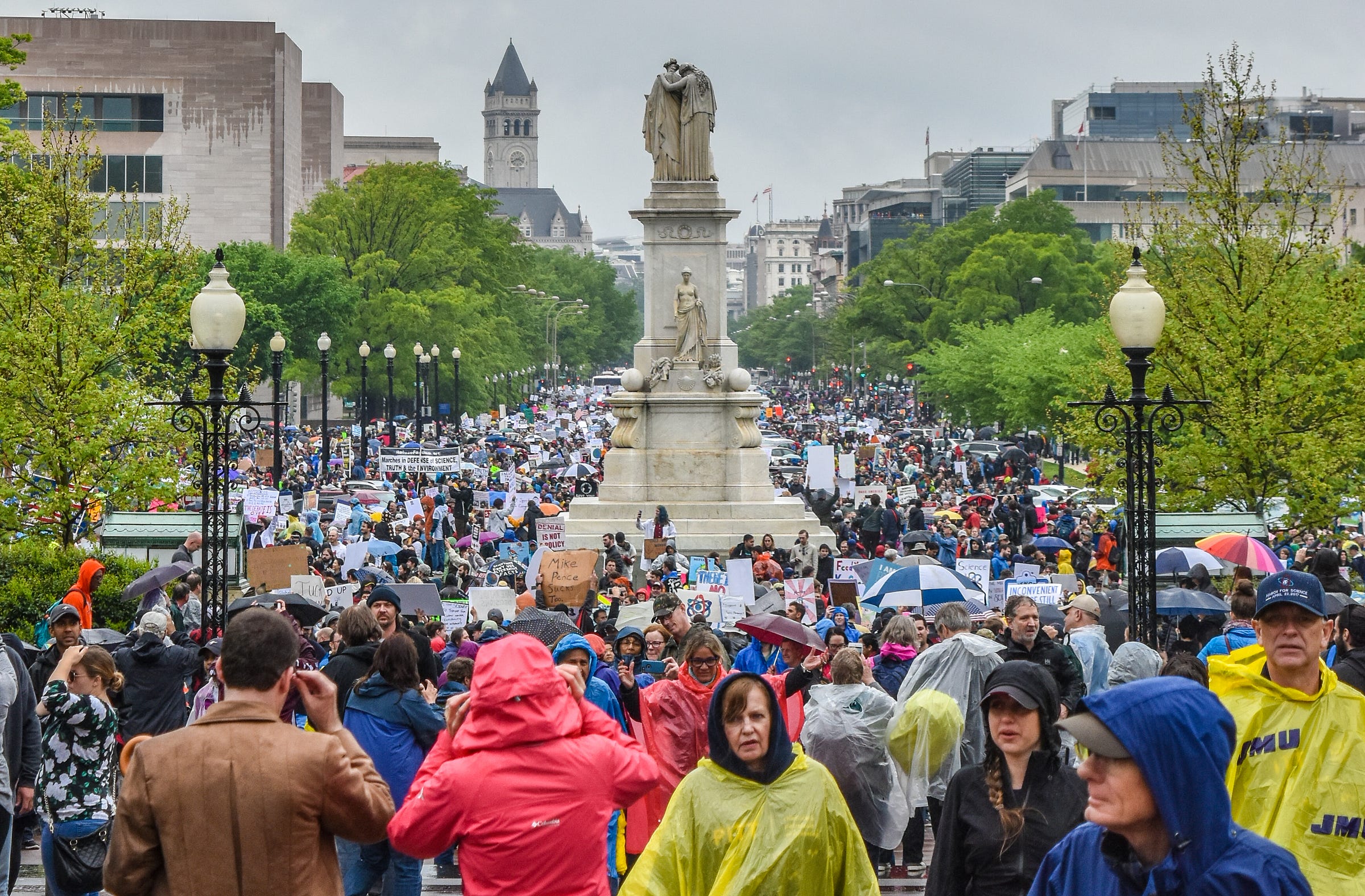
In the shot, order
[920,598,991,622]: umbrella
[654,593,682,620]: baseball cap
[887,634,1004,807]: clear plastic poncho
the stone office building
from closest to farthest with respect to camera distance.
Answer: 1. [887,634,1004,807]: clear plastic poncho
2. [654,593,682,620]: baseball cap
3. [920,598,991,622]: umbrella
4. the stone office building

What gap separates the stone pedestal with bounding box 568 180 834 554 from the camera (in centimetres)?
3381

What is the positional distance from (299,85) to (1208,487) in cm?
8014

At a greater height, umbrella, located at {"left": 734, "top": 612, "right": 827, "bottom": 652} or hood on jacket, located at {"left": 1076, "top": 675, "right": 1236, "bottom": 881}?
hood on jacket, located at {"left": 1076, "top": 675, "right": 1236, "bottom": 881}

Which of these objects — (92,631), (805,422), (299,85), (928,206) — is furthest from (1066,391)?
(928,206)

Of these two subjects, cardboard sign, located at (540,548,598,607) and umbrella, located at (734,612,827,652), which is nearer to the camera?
umbrella, located at (734,612,827,652)

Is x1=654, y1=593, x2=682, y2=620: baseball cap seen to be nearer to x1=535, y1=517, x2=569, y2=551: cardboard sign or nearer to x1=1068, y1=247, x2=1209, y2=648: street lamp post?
x1=1068, y1=247, x2=1209, y2=648: street lamp post

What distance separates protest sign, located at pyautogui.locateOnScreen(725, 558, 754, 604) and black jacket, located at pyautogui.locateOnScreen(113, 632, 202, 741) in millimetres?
10606

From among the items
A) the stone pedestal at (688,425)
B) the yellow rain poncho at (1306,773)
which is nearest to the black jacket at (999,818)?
the yellow rain poncho at (1306,773)

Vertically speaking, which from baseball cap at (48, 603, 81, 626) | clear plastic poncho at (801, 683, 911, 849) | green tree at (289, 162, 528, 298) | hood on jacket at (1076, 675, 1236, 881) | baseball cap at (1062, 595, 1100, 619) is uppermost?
green tree at (289, 162, 528, 298)

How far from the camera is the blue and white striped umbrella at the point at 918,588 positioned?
61.3ft

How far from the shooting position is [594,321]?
156000 mm

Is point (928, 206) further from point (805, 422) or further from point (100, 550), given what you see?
point (100, 550)

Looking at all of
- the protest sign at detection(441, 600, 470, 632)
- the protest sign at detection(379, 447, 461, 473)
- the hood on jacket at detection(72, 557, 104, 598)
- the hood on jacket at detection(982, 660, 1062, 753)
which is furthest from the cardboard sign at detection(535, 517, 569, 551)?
the hood on jacket at detection(982, 660, 1062, 753)

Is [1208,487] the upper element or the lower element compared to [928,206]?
lower
